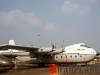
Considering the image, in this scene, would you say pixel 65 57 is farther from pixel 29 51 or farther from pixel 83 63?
pixel 29 51

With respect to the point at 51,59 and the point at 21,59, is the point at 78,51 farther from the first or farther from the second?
the point at 21,59

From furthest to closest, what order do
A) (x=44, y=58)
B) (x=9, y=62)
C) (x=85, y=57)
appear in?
(x=44, y=58), (x=85, y=57), (x=9, y=62)

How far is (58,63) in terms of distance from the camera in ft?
123

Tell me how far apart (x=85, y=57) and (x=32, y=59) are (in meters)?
9.48

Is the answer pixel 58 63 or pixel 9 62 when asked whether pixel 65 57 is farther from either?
pixel 9 62

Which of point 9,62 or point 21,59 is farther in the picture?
point 21,59

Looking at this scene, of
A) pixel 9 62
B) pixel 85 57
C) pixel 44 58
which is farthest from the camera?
pixel 44 58

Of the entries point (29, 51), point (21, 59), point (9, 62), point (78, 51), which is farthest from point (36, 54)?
point (9, 62)

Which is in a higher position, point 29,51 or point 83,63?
point 29,51

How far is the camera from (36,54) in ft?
117

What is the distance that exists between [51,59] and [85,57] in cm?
575

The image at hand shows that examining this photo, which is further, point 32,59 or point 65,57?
point 32,59

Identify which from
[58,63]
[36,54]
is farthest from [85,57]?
[36,54]

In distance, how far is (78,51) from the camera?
35594 mm
